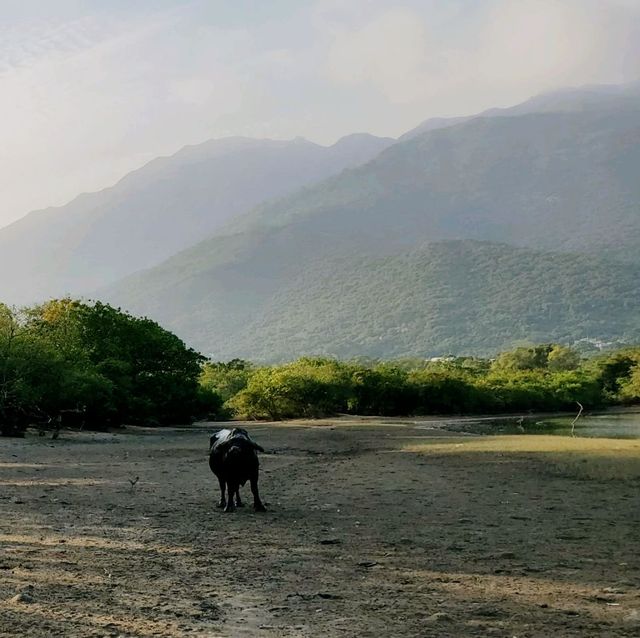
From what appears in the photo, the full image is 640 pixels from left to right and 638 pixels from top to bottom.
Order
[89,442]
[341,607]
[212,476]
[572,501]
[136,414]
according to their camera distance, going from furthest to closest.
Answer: [136,414] < [89,442] < [212,476] < [572,501] < [341,607]

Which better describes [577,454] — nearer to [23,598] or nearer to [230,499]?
[230,499]

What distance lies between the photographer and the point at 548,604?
25.1 ft

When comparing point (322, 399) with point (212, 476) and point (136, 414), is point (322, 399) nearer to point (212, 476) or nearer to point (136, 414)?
point (136, 414)

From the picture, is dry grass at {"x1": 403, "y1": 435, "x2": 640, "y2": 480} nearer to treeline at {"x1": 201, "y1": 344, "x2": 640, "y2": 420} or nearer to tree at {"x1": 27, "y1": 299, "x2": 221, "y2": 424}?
tree at {"x1": 27, "y1": 299, "x2": 221, "y2": 424}

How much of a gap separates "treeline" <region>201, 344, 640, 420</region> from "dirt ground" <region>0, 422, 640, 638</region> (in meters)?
62.9

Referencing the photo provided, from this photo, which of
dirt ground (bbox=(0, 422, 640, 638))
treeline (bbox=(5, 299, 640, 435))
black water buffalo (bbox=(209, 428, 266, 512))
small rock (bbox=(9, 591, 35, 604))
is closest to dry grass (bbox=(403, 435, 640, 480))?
dirt ground (bbox=(0, 422, 640, 638))

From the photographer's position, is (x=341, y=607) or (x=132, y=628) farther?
(x=341, y=607)

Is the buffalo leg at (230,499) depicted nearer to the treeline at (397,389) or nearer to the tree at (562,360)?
the treeline at (397,389)

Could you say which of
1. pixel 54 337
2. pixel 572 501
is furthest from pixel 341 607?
pixel 54 337

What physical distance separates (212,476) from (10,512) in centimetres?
791

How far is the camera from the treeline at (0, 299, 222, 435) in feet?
125

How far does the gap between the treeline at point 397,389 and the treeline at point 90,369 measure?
1499cm

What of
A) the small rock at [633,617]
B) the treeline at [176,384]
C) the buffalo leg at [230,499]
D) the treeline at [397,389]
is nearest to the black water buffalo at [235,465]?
the buffalo leg at [230,499]

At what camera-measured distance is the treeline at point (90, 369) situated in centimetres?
3812
